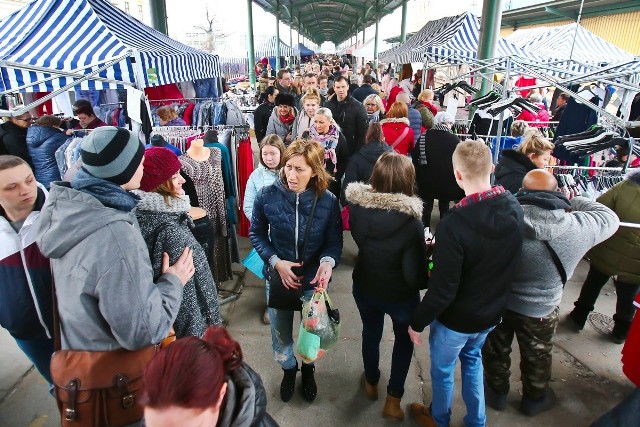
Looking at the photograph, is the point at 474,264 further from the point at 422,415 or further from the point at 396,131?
the point at 396,131

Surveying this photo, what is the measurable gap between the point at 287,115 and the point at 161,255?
389cm

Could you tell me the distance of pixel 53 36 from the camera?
4.38m

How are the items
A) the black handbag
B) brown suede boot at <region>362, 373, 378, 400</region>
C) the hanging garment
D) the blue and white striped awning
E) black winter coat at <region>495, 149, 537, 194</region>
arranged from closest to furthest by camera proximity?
the black handbag < brown suede boot at <region>362, 373, 378, 400</region> < black winter coat at <region>495, 149, 537, 194</region> < the hanging garment < the blue and white striped awning

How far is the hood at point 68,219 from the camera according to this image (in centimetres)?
132

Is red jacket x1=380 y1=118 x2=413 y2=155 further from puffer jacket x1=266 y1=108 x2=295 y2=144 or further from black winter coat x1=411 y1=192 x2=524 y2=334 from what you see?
black winter coat x1=411 y1=192 x2=524 y2=334

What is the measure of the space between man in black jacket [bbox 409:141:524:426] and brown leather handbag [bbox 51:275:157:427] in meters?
1.45

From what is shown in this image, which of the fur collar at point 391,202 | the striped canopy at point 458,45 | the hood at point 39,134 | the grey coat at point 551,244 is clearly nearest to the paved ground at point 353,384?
the grey coat at point 551,244

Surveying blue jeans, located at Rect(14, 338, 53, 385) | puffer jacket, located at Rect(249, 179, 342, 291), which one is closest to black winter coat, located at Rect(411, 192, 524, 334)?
puffer jacket, located at Rect(249, 179, 342, 291)

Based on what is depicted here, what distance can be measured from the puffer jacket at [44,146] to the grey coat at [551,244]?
5.07 meters

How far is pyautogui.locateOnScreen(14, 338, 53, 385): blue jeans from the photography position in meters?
2.15

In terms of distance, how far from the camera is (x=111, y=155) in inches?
56.1

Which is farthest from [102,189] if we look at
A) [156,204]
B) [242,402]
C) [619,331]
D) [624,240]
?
[619,331]

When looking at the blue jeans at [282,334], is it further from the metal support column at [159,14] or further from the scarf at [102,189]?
the metal support column at [159,14]

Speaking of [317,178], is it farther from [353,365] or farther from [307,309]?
[353,365]
